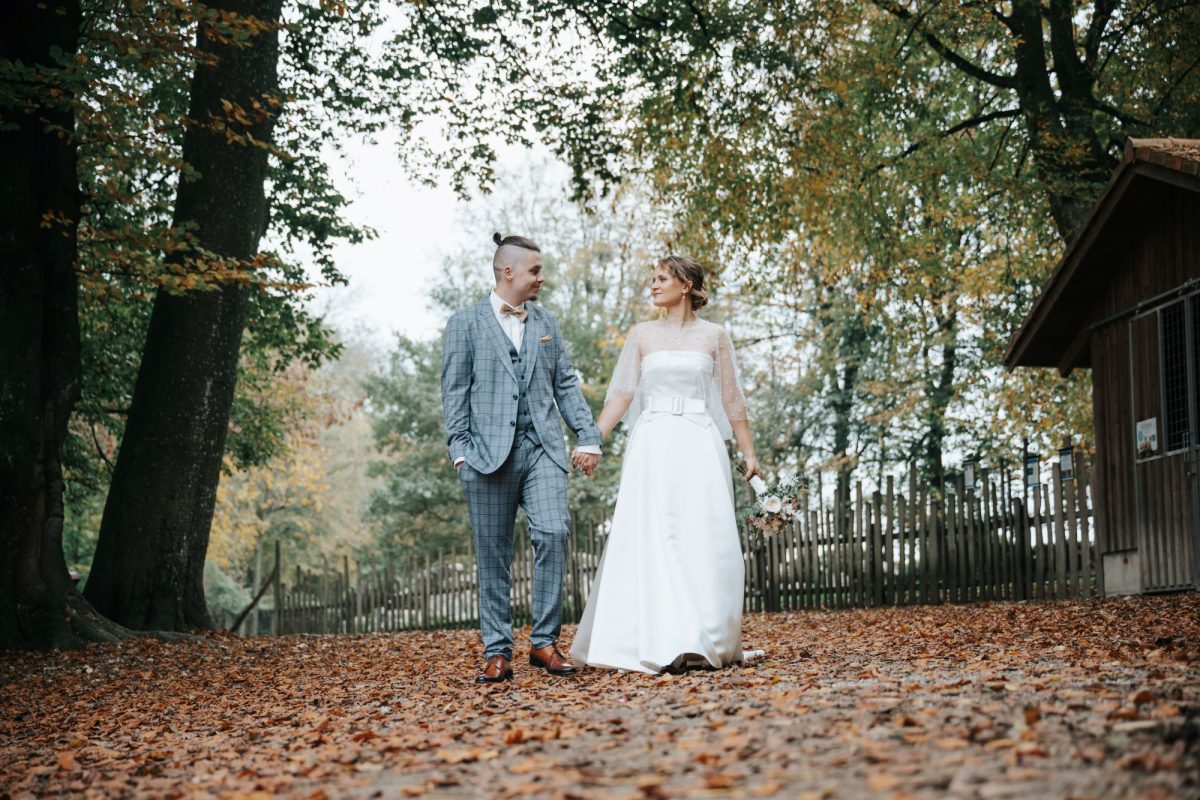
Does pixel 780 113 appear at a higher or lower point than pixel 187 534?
higher

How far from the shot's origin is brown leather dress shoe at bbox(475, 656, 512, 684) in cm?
701

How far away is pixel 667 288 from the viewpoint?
7.60 m

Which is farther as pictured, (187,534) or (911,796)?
(187,534)

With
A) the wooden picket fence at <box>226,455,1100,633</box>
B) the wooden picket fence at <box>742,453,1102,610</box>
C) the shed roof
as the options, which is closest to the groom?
the wooden picket fence at <box>226,455,1100,633</box>

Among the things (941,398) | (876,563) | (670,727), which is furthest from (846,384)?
(670,727)

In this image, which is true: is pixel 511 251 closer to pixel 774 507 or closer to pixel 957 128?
pixel 774 507

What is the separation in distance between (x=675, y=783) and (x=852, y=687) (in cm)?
206

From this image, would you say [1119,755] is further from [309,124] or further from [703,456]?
[309,124]

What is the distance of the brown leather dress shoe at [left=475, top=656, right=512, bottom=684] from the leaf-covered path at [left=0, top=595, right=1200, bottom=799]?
0.10 meters

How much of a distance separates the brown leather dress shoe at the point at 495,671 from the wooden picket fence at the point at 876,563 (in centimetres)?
611

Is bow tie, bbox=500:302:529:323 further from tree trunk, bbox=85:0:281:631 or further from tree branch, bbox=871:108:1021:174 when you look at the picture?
tree branch, bbox=871:108:1021:174

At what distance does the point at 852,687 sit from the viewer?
544 cm

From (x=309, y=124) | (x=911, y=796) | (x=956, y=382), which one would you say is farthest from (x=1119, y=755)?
(x=956, y=382)

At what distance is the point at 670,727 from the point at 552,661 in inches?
102
